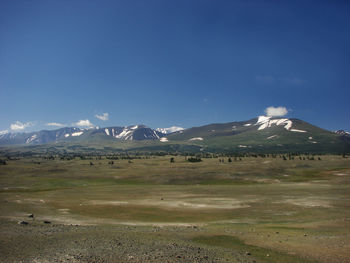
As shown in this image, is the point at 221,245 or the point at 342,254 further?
the point at 221,245

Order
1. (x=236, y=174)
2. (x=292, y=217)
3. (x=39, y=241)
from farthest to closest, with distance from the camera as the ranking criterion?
(x=236, y=174) < (x=292, y=217) < (x=39, y=241)

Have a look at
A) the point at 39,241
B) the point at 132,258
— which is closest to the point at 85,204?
the point at 39,241

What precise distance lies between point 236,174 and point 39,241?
109m

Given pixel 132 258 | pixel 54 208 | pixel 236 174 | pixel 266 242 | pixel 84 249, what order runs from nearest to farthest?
pixel 132 258
pixel 84 249
pixel 266 242
pixel 54 208
pixel 236 174

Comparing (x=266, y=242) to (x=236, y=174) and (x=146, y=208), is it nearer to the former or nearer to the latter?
(x=146, y=208)

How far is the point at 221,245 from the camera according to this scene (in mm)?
24875

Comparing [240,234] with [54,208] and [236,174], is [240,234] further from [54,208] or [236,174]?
[236,174]

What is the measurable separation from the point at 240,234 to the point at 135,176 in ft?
333

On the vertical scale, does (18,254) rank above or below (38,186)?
above

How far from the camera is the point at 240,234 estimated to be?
2930 cm

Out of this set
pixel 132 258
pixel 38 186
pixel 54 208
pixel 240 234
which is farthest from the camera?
pixel 38 186

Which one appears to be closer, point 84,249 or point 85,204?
point 84,249

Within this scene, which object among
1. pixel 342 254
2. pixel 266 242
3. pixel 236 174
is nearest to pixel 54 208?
pixel 266 242

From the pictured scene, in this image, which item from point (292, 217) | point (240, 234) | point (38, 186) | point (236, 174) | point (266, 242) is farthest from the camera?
point (236, 174)
